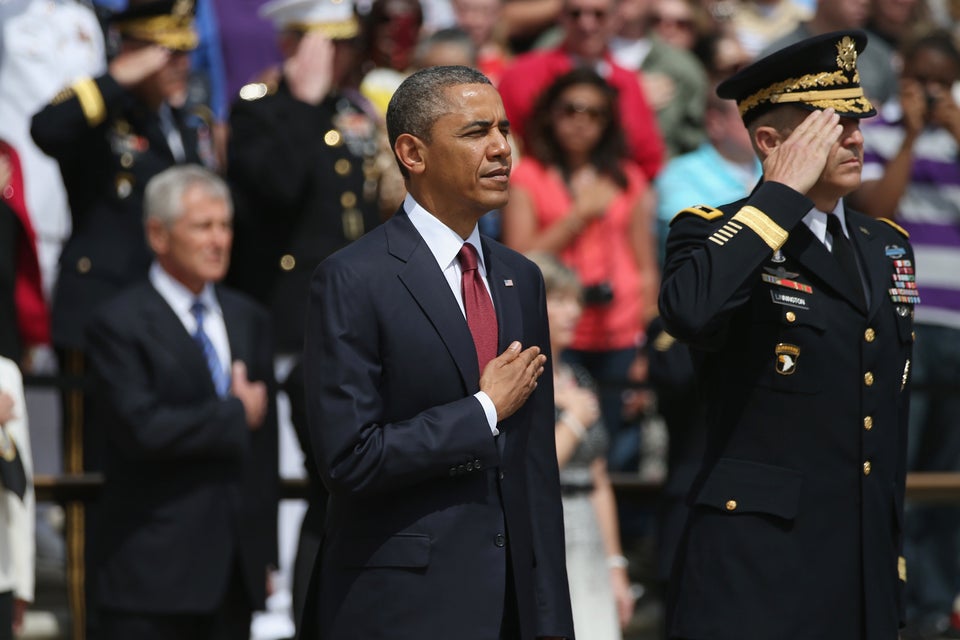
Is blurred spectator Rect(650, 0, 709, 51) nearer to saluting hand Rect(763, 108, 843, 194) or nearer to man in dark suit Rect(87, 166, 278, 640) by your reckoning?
man in dark suit Rect(87, 166, 278, 640)

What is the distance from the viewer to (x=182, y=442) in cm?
620

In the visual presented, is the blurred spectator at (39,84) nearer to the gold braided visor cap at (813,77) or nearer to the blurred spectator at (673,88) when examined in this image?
the blurred spectator at (673,88)

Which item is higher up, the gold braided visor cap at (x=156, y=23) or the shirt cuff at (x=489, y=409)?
the gold braided visor cap at (x=156, y=23)

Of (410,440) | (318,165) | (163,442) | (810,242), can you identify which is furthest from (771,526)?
(318,165)

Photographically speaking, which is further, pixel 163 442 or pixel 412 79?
pixel 163 442

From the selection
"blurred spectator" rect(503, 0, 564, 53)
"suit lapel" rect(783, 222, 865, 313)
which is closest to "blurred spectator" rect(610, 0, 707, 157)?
"blurred spectator" rect(503, 0, 564, 53)

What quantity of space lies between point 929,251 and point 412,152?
14.9 feet

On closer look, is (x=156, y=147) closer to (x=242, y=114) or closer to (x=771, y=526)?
(x=242, y=114)

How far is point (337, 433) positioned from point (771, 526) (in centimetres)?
120

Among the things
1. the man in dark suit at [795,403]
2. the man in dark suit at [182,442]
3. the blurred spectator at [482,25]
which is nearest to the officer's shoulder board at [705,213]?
the man in dark suit at [795,403]

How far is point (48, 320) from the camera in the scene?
24.1 ft

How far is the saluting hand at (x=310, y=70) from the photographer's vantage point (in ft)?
25.7

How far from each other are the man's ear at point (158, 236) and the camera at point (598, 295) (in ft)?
7.39

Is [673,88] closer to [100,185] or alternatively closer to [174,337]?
[100,185]
